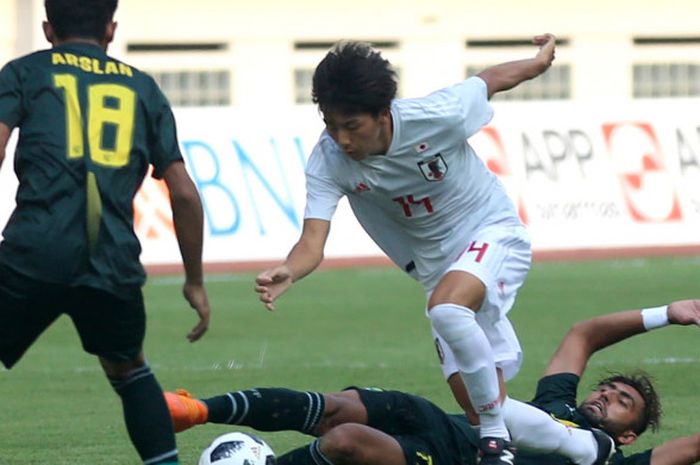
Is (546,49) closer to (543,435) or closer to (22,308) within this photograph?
(543,435)

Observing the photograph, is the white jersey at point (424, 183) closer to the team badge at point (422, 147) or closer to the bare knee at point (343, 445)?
the team badge at point (422, 147)

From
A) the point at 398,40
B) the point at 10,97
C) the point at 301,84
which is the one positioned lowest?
the point at 301,84

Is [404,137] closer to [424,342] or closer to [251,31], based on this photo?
[424,342]

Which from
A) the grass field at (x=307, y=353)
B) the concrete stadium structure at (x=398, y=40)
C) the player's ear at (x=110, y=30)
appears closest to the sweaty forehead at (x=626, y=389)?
the grass field at (x=307, y=353)

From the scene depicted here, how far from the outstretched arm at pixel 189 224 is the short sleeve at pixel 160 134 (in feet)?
0.11

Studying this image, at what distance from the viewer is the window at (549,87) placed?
35.5 metres

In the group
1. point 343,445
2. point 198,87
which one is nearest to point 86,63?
point 343,445

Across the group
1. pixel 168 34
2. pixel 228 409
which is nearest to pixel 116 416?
pixel 228 409

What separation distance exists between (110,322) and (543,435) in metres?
1.96

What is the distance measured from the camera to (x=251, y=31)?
34188mm

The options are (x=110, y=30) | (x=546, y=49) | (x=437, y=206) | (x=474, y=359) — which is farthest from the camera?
(x=546, y=49)

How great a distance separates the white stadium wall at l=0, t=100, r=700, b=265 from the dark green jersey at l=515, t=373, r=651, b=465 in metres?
12.4

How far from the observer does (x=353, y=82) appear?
6590 millimetres

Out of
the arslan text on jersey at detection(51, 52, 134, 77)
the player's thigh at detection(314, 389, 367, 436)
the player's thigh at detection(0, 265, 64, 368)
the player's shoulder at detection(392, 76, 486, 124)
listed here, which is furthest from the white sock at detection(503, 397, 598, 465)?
the arslan text on jersey at detection(51, 52, 134, 77)
